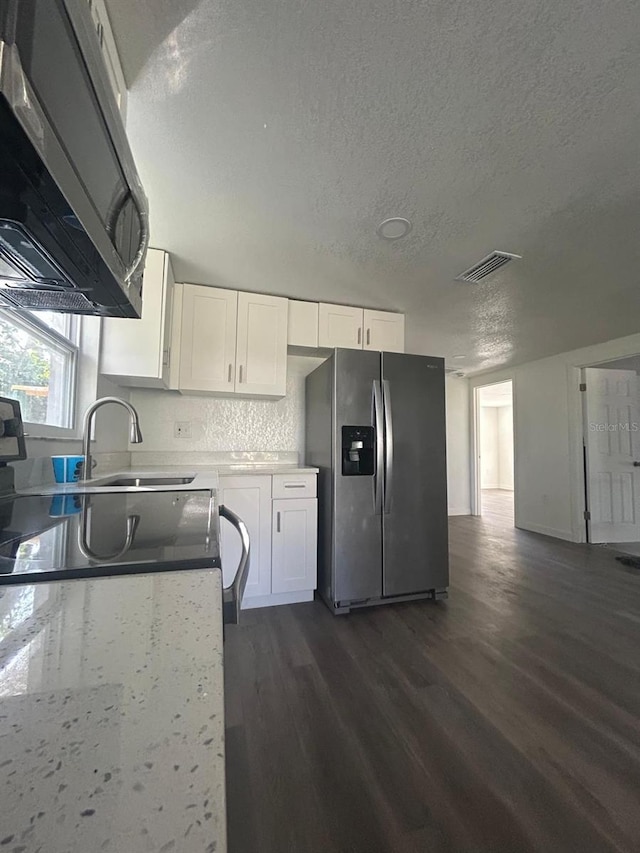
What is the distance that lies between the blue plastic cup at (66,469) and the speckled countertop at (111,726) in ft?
4.23

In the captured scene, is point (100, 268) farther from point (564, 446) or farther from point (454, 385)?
point (454, 385)

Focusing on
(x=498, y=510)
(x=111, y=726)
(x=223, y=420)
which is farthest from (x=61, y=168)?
(x=498, y=510)

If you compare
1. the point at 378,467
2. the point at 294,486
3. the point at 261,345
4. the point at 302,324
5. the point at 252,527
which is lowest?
the point at 252,527

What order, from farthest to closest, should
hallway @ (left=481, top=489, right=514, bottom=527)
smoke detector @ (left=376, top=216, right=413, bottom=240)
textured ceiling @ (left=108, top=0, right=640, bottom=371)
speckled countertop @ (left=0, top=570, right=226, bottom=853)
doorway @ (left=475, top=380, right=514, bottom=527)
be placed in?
doorway @ (left=475, top=380, right=514, bottom=527), hallway @ (left=481, top=489, right=514, bottom=527), smoke detector @ (left=376, top=216, right=413, bottom=240), textured ceiling @ (left=108, top=0, right=640, bottom=371), speckled countertop @ (left=0, top=570, right=226, bottom=853)

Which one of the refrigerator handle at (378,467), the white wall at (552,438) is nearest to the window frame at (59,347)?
the refrigerator handle at (378,467)

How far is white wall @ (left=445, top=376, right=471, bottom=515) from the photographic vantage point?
5.43 meters

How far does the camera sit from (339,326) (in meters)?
2.77

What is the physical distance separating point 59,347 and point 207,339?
90 centimetres

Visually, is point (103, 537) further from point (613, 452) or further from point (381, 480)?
point (613, 452)

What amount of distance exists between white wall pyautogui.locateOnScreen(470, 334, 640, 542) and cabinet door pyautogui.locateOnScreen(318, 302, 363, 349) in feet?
9.02

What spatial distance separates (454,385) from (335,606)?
4282mm

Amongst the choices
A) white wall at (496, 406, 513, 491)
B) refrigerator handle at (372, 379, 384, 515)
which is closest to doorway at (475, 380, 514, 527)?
white wall at (496, 406, 513, 491)

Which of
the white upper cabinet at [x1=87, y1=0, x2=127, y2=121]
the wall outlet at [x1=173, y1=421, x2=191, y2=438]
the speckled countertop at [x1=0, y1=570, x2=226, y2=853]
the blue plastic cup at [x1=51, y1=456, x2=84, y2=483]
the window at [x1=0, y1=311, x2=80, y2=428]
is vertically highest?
the white upper cabinet at [x1=87, y1=0, x2=127, y2=121]

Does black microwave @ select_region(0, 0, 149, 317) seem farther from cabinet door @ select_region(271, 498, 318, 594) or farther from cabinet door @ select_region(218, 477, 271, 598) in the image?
cabinet door @ select_region(271, 498, 318, 594)
